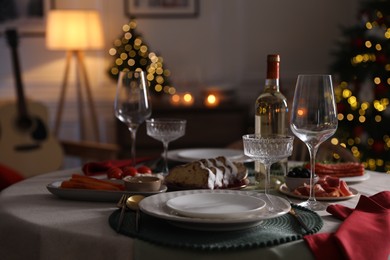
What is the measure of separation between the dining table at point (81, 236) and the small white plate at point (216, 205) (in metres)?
0.04

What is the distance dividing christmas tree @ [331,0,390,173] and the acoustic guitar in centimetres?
193

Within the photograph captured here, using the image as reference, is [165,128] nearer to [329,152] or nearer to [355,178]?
[355,178]

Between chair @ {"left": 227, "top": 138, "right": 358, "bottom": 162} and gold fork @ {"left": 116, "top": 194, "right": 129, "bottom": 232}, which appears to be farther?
chair @ {"left": 227, "top": 138, "right": 358, "bottom": 162}

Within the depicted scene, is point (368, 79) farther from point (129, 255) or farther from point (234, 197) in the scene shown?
point (129, 255)

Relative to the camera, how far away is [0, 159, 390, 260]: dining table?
1.15m

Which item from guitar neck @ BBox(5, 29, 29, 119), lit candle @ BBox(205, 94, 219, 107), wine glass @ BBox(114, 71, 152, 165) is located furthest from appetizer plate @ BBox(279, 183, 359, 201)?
lit candle @ BBox(205, 94, 219, 107)

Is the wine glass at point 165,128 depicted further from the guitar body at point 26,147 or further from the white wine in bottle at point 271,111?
the guitar body at point 26,147

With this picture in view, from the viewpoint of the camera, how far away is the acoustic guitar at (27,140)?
12.3 ft

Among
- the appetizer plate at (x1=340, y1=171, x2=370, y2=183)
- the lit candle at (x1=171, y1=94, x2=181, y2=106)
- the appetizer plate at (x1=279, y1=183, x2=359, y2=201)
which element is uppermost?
the appetizer plate at (x1=279, y1=183, x2=359, y2=201)

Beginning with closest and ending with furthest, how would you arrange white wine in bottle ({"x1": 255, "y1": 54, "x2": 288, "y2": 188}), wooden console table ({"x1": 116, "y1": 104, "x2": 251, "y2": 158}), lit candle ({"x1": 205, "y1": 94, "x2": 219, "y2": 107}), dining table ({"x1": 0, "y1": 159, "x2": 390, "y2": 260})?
dining table ({"x1": 0, "y1": 159, "x2": 390, "y2": 260})
white wine in bottle ({"x1": 255, "y1": 54, "x2": 288, "y2": 188})
wooden console table ({"x1": 116, "y1": 104, "x2": 251, "y2": 158})
lit candle ({"x1": 205, "y1": 94, "x2": 219, "y2": 107})

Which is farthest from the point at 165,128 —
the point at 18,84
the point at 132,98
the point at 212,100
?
the point at 212,100

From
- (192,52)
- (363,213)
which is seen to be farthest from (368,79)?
(363,213)

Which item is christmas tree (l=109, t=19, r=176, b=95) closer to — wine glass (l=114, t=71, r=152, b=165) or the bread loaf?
wine glass (l=114, t=71, r=152, b=165)

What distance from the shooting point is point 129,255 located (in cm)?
118
